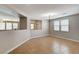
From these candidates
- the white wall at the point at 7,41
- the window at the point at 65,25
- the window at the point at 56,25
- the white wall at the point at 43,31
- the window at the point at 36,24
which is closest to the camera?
the white wall at the point at 7,41

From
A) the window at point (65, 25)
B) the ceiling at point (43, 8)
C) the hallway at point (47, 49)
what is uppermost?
the ceiling at point (43, 8)

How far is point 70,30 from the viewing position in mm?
7656

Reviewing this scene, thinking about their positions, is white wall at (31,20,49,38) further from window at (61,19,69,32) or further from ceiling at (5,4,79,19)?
→ ceiling at (5,4,79,19)

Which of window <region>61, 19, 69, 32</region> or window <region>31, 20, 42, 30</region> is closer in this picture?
window <region>61, 19, 69, 32</region>

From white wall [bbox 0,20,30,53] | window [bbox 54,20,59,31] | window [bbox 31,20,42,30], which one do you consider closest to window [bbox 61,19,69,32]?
window [bbox 54,20,59,31]

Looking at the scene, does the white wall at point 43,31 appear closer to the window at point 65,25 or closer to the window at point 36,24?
the window at point 36,24

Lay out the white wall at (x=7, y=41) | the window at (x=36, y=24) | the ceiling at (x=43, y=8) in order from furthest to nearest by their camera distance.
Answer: the window at (x=36, y=24)
the ceiling at (x=43, y=8)
the white wall at (x=7, y=41)

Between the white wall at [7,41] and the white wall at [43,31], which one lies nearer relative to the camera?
the white wall at [7,41]

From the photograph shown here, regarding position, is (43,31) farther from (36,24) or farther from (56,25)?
(56,25)

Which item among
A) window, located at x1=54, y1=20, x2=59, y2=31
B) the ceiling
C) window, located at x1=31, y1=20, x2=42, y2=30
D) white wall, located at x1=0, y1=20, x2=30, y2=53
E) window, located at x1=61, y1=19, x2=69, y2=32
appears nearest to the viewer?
white wall, located at x1=0, y1=20, x2=30, y2=53

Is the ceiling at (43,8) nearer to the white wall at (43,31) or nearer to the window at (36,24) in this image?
the window at (36,24)

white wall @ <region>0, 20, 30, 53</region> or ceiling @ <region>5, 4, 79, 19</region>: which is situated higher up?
ceiling @ <region>5, 4, 79, 19</region>

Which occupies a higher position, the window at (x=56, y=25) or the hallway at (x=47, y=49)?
the window at (x=56, y=25)

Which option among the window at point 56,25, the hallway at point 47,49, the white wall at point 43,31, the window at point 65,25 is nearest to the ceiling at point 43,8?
the hallway at point 47,49
